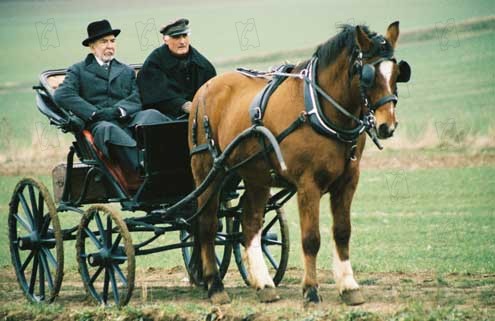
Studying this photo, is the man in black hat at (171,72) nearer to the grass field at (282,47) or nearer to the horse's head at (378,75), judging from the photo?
the horse's head at (378,75)

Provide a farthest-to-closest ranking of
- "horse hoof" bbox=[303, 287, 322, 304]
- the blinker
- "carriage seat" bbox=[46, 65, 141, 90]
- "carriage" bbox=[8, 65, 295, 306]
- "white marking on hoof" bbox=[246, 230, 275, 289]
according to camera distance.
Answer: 1. "carriage seat" bbox=[46, 65, 141, 90]
2. "carriage" bbox=[8, 65, 295, 306]
3. "white marking on hoof" bbox=[246, 230, 275, 289]
4. "horse hoof" bbox=[303, 287, 322, 304]
5. the blinker

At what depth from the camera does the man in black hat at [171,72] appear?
33.9 ft

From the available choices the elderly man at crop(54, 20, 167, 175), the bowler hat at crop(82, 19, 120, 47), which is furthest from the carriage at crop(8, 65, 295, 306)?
the bowler hat at crop(82, 19, 120, 47)

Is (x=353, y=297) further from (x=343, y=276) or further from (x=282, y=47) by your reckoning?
(x=282, y=47)

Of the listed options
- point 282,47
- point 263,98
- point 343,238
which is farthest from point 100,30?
point 282,47

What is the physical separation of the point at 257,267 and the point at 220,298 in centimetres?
42

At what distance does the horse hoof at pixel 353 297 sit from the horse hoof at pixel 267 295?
0.74 m

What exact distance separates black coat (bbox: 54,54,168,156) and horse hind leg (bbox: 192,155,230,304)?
0.74 metres

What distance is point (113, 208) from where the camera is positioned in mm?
9953

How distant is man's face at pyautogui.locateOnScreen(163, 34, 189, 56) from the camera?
34.1ft

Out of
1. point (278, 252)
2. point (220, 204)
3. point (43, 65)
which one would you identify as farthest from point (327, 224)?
point (43, 65)

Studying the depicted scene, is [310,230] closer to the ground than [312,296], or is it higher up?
A: higher up

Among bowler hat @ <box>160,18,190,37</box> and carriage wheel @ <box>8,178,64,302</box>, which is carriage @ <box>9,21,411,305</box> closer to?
carriage wheel @ <box>8,178,64,302</box>

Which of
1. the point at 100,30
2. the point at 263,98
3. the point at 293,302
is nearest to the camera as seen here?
the point at 263,98
